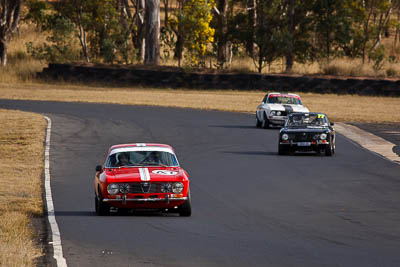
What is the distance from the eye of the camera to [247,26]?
66.1 meters

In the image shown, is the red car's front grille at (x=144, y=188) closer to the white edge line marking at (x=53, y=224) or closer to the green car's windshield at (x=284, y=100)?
the white edge line marking at (x=53, y=224)

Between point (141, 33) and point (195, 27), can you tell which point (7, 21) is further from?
point (195, 27)

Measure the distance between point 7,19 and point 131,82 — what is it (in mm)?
15433

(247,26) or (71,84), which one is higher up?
(247,26)

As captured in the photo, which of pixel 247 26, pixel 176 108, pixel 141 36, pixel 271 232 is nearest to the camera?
pixel 271 232

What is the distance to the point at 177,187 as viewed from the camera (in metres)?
14.6

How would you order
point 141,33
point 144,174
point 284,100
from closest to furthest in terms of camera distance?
1. point 144,174
2. point 284,100
3. point 141,33

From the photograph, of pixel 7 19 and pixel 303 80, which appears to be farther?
pixel 7 19

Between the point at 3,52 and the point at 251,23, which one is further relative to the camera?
→ the point at 3,52

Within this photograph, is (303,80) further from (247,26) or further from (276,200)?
(276,200)

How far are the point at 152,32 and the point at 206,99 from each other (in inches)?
619

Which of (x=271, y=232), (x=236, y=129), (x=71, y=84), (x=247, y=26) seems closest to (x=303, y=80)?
(x=247, y=26)

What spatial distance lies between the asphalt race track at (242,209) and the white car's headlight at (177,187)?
500mm

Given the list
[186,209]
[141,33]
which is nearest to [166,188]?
[186,209]
